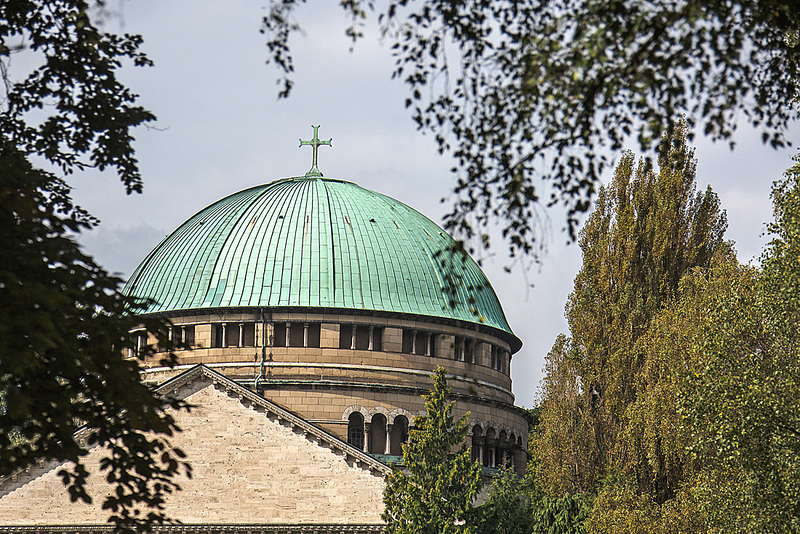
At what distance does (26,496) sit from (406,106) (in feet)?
139

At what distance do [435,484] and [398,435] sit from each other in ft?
53.9

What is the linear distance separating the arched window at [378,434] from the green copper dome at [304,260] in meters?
5.24

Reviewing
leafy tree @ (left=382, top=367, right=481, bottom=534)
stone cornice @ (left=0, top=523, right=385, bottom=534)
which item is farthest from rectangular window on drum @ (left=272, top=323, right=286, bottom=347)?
leafy tree @ (left=382, top=367, right=481, bottom=534)

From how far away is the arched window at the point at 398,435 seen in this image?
58.2 meters

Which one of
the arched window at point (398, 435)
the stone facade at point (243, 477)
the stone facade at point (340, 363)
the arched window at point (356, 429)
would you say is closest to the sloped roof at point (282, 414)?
the stone facade at point (243, 477)

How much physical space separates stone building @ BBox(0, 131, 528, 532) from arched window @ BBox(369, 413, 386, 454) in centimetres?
7

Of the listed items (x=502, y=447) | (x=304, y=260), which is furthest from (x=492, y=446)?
(x=304, y=260)

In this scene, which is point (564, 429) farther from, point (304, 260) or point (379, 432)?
point (304, 260)

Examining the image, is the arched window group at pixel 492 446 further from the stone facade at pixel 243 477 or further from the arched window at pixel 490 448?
the stone facade at pixel 243 477

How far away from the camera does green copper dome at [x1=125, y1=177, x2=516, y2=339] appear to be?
198ft

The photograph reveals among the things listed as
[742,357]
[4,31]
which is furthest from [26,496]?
[4,31]

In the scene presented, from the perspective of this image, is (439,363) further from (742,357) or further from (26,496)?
(742,357)

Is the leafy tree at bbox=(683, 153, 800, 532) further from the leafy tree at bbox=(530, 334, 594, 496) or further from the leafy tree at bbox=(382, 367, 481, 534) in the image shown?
the leafy tree at bbox=(382, 367, 481, 534)

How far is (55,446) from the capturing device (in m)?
12.6
